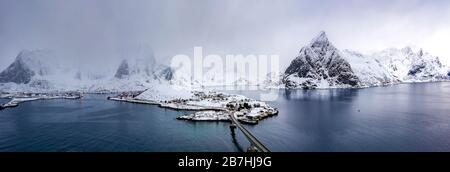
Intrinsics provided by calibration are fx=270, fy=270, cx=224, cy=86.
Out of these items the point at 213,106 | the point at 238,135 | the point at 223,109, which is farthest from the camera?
the point at 213,106

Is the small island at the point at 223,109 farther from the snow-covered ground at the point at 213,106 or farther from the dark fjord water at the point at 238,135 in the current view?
the dark fjord water at the point at 238,135

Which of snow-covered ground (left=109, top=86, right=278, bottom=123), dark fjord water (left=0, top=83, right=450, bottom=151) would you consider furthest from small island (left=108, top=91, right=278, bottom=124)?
dark fjord water (left=0, top=83, right=450, bottom=151)

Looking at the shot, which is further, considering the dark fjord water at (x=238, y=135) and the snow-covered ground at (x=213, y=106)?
the snow-covered ground at (x=213, y=106)

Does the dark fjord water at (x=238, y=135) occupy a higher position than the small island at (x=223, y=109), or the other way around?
the small island at (x=223, y=109)

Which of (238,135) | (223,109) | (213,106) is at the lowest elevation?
(238,135)

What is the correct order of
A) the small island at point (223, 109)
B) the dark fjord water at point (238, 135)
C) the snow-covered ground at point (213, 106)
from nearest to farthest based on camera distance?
the dark fjord water at point (238, 135) → the small island at point (223, 109) → the snow-covered ground at point (213, 106)

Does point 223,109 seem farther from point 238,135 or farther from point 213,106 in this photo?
point 238,135

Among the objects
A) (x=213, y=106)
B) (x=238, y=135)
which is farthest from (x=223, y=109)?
(x=238, y=135)

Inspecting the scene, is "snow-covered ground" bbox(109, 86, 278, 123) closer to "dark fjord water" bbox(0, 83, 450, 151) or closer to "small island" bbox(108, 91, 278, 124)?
"small island" bbox(108, 91, 278, 124)

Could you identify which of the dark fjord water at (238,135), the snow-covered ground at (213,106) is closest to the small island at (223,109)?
the snow-covered ground at (213,106)

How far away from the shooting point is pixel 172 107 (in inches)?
4889

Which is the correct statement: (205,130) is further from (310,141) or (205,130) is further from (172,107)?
(172,107)

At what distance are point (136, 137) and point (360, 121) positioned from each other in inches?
2527
